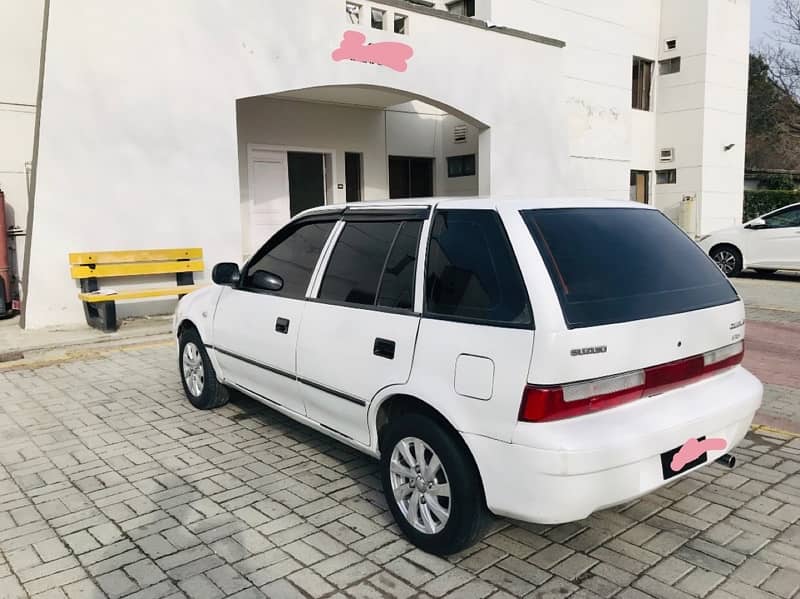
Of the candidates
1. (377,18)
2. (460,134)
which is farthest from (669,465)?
(460,134)

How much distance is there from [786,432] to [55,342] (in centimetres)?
771

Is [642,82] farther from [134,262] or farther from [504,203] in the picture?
[504,203]

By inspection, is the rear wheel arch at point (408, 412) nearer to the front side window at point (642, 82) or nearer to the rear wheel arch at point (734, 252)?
the rear wheel arch at point (734, 252)

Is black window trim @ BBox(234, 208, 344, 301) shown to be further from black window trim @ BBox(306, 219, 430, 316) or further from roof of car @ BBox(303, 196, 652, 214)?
roof of car @ BBox(303, 196, 652, 214)

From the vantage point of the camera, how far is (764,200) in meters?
24.2

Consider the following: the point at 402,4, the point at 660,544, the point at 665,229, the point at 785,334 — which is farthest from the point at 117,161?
the point at 785,334

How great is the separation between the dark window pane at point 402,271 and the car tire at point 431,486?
0.61 m

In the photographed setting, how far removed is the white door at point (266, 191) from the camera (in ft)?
42.1

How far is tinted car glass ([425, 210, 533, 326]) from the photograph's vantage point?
284cm

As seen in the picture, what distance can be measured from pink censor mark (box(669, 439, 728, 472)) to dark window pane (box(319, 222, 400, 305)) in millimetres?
1698

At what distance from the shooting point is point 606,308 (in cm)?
285

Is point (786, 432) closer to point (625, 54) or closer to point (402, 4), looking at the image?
point (402, 4)

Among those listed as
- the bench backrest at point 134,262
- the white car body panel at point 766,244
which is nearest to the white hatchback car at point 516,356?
the bench backrest at point 134,262

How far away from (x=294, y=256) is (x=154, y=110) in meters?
5.87
